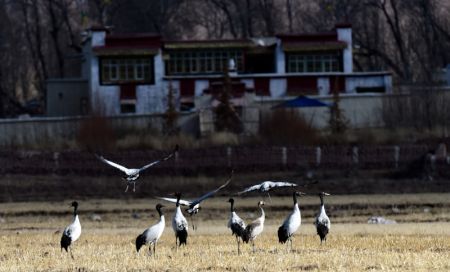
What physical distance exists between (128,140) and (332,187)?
44.2ft

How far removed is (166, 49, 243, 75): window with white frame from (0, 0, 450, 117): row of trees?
9967 millimetres

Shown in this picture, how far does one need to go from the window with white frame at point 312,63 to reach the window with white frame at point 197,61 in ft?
10.1

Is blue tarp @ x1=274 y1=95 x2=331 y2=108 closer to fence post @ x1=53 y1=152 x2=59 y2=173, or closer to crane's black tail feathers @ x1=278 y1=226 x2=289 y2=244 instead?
fence post @ x1=53 y1=152 x2=59 y2=173

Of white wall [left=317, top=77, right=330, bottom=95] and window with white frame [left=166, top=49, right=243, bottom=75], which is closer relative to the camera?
white wall [left=317, top=77, right=330, bottom=95]

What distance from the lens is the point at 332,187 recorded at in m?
54.6

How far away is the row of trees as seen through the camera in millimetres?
87000

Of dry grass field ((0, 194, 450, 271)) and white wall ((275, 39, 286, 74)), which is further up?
white wall ((275, 39, 286, 74))

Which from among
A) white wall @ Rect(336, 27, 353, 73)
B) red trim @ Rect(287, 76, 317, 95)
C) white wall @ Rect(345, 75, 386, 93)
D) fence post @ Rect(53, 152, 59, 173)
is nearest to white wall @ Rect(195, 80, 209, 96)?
red trim @ Rect(287, 76, 317, 95)

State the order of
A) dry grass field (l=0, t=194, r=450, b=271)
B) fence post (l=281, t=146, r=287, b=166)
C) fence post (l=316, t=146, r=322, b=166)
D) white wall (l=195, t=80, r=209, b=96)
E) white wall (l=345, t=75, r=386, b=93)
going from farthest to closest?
white wall (l=345, t=75, r=386, b=93)
white wall (l=195, t=80, r=209, b=96)
fence post (l=281, t=146, r=287, b=166)
fence post (l=316, t=146, r=322, b=166)
dry grass field (l=0, t=194, r=450, b=271)

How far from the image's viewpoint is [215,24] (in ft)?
344

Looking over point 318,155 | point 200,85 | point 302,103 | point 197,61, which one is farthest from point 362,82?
point 318,155

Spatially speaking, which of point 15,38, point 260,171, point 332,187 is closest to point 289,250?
point 332,187

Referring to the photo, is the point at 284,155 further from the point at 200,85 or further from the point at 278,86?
the point at 200,85

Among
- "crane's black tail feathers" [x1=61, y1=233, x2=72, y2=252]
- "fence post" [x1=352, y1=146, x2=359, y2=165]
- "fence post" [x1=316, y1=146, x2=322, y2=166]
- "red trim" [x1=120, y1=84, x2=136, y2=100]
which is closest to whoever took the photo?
"crane's black tail feathers" [x1=61, y1=233, x2=72, y2=252]
